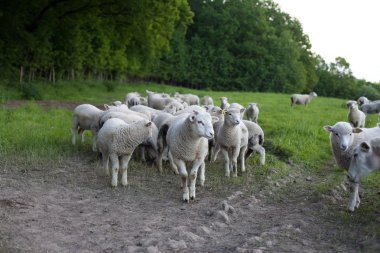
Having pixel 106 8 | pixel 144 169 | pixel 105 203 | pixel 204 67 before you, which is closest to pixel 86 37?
pixel 106 8

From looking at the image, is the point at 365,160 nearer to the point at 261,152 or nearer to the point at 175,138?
the point at 175,138

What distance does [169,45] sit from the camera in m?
44.8

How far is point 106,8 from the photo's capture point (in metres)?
22.7

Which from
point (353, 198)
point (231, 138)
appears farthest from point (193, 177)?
point (353, 198)

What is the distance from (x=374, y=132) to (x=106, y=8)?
58.0 feet

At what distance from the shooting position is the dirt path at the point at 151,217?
5062 millimetres

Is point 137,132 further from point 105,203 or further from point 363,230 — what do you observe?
point 363,230

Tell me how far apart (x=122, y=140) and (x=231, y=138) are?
211 cm

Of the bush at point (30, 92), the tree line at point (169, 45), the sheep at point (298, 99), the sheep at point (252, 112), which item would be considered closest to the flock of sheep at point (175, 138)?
the sheep at point (252, 112)

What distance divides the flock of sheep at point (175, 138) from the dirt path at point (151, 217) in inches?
16.8

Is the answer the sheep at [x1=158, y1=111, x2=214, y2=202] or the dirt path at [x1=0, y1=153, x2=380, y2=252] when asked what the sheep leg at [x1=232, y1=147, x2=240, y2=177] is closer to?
the dirt path at [x1=0, y1=153, x2=380, y2=252]

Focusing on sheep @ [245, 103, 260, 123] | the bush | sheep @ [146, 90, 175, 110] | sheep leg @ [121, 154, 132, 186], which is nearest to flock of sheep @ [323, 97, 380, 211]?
Result: sheep leg @ [121, 154, 132, 186]

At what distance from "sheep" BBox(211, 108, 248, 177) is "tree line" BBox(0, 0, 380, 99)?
13.5 metres

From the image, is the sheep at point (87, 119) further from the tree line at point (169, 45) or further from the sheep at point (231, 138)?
the tree line at point (169, 45)
